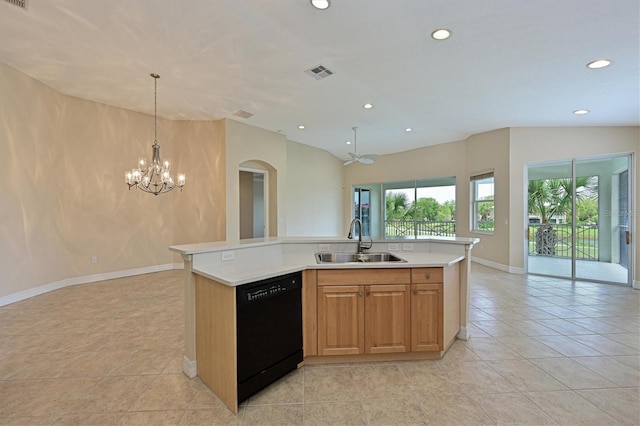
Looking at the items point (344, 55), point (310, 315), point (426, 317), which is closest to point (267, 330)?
point (310, 315)

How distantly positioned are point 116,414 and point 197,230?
179 inches

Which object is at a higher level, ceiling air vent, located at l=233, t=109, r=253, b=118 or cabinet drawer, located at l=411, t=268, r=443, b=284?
ceiling air vent, located at l=233, t=109, r=253, b=118

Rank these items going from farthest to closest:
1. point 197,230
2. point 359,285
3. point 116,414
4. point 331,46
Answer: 1. point 197,230
2. point 331,46
3. point 359,285
4. point 116,414

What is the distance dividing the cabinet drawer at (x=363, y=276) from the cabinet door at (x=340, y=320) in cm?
5

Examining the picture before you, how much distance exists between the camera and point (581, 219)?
5.38 m

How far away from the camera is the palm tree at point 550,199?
17.7 feet

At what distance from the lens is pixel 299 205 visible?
26.1 ft

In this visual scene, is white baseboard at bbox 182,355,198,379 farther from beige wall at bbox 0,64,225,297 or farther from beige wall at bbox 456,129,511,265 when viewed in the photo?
beige wall at bbox 456,129,511,265

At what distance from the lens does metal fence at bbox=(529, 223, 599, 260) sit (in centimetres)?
534

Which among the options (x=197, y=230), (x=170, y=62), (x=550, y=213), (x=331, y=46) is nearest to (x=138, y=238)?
(x=197, y=230)

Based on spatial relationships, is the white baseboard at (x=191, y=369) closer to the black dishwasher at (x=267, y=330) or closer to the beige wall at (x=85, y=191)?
the black dishwasher at (x=267, y=330)

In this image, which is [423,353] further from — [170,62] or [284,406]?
[170,62]

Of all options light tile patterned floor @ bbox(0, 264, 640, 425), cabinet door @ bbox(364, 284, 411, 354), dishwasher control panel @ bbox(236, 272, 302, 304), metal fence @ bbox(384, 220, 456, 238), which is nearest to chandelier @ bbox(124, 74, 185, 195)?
light tile patterned floor @ bbox(0, 264, 640, 425)

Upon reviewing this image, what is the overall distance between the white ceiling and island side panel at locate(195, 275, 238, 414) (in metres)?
2.48
